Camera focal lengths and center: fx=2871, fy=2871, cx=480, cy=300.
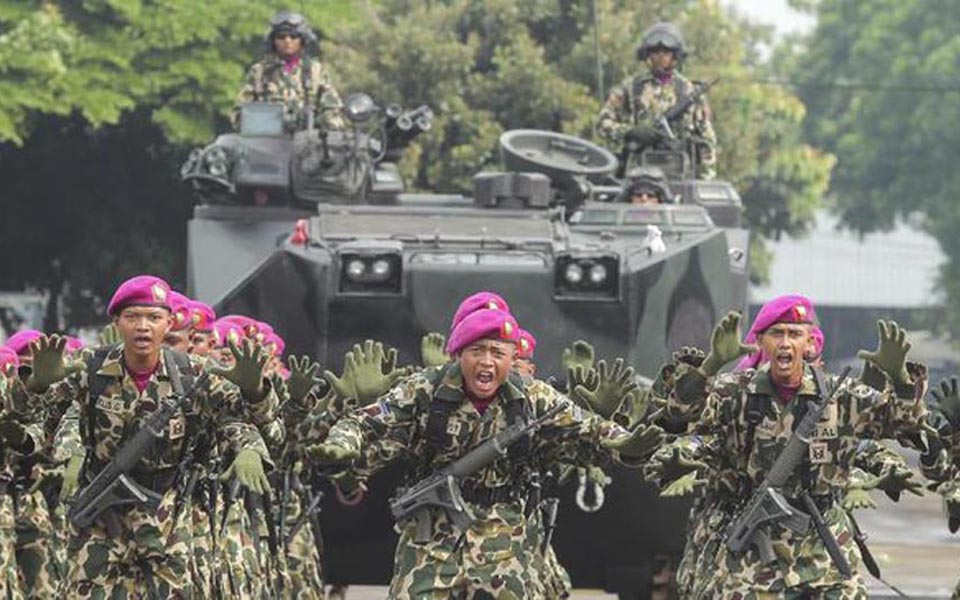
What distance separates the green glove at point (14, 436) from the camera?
1103 cm

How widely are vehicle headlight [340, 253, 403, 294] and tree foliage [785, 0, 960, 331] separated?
3876cm

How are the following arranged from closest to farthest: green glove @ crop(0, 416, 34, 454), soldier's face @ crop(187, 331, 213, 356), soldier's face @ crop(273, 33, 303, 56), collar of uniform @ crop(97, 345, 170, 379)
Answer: collar of uniform @ crop(97, 345, 170, 379) → green glove @ crop(0, 416, 34, 454) → soldier's face @ crop(187, 331, 213, 356) → soldier's face @ crop(273, 33, 303, 56)

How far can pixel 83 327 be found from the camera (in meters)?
31.4

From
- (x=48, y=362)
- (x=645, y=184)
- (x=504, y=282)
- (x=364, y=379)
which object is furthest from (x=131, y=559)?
(x=645, y=184)

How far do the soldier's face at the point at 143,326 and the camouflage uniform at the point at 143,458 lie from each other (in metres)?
0.09

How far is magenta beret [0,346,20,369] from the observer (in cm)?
1191

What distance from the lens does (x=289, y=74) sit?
18.1 m

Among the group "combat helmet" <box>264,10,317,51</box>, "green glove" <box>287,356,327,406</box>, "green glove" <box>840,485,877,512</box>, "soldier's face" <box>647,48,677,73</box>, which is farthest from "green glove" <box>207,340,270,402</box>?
"soldier's face" <box>647,48,677,73</box>

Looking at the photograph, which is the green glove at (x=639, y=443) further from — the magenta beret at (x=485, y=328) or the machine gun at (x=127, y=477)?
the machine gun at (x=127, y=477)

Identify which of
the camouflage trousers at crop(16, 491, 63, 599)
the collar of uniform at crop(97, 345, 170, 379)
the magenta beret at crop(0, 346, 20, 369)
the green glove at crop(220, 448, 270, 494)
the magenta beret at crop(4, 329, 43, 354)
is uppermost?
the collar of uniform at crop(97, 345, 170, 379)

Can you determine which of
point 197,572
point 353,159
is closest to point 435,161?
point 353,159

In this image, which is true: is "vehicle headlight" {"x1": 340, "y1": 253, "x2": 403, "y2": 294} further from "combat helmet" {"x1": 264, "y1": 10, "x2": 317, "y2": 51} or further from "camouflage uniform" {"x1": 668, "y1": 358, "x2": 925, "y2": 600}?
"camouflage uniform" {"x1": 668, "y1": 358, "x2": 925, "y2": 600}

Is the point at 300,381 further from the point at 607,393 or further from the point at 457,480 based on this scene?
the point at 457,480

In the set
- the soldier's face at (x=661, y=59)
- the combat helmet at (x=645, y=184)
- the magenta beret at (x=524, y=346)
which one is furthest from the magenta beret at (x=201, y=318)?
the soldier's face at (x=661, y=59)
